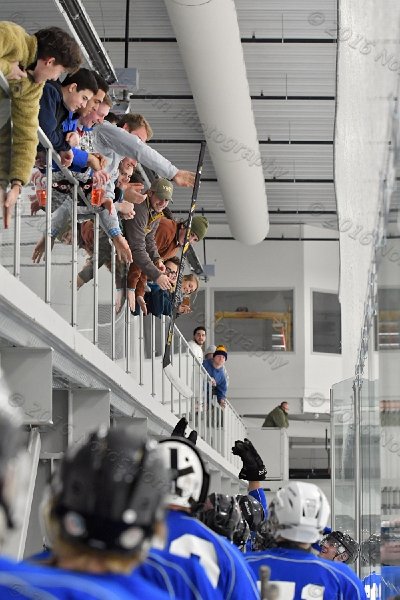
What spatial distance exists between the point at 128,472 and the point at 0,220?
372cm

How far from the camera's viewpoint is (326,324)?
103 feet

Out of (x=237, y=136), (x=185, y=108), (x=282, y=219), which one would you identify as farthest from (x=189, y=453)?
(x=282, y=219)

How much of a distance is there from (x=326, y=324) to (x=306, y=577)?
25.9 metres

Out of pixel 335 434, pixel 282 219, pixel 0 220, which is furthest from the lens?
pixel 282 219

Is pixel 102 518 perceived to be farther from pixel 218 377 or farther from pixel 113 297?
pixel 218 377

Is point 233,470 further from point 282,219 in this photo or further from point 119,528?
point 119,528

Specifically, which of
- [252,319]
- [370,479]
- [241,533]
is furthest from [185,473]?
[252,319]

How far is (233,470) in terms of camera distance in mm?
23578

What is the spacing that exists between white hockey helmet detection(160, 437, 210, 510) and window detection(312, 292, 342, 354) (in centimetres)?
2611

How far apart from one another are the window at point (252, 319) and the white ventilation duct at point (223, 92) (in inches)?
375

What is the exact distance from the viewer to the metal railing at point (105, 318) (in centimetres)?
698

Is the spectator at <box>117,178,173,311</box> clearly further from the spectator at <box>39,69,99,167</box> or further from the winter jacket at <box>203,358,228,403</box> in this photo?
the winter jacket at <box>203,358,228,403</box>

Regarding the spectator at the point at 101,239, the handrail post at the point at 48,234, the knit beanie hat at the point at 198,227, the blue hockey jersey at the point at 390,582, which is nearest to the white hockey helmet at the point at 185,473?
the blue hockey jersey at the point at 390,582

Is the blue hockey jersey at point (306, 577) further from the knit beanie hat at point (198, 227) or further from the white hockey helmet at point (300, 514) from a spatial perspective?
the knit beanie hat at point (198, 227)
